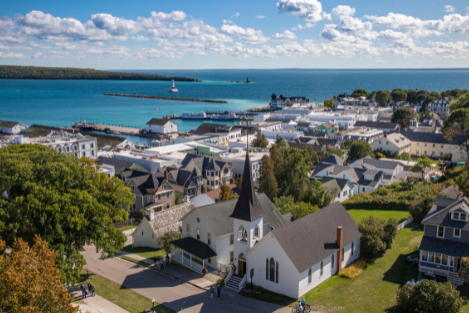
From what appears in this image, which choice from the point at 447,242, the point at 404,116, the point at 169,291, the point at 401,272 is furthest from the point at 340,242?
the point at 404,116

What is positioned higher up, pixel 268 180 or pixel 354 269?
pixel 268 180

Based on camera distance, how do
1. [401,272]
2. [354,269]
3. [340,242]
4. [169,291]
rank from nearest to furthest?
[169,291] → [340,242] → [401,272] → [354,269]

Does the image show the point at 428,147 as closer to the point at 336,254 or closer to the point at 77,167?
the point at 336,254

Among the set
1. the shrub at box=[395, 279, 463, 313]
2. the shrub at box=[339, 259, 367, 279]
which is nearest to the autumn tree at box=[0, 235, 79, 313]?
the shrub at box=[395, 279, 463, 313]

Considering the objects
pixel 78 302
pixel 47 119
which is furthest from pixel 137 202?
pixel 47 119

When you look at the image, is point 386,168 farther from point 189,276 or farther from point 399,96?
point 399,96

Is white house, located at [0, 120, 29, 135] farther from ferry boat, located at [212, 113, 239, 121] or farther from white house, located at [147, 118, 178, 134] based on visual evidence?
ferry boat, located at [212, 113, 239, 121]
